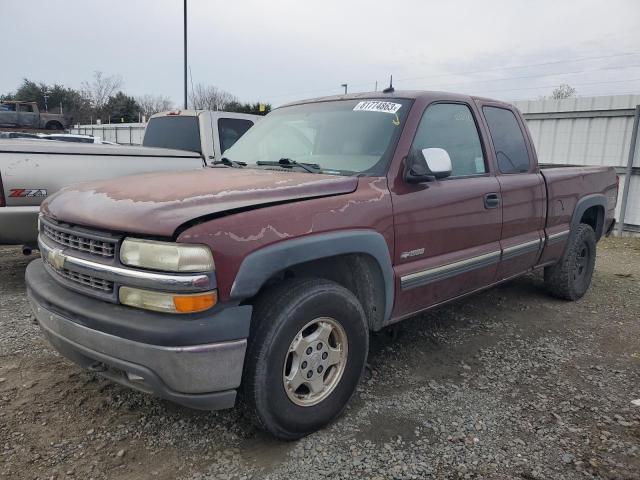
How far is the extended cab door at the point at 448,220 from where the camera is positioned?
3129mm

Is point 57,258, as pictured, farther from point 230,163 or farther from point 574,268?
point 574,268

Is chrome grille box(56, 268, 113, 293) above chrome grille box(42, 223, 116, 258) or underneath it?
underneath

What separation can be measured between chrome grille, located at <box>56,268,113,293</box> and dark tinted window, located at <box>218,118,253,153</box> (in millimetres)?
4245

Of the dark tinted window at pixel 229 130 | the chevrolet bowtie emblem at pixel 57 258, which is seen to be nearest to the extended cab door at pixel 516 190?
the chevrolet bowtie emblem at pixel 57 258

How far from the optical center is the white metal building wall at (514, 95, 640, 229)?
30.9 ft

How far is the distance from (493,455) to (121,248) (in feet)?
6.92

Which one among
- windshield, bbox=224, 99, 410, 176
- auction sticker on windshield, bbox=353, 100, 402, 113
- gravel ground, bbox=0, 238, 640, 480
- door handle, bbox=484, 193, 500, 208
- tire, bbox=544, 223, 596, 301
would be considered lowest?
gravel ground, bbox=0, 238, 640, 480

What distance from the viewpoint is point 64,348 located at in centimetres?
254

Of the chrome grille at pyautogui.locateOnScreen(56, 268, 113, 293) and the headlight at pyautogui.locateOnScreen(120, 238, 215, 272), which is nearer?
the headlight at pyautogui.locateOnScreen(120, 238, 215, 272)

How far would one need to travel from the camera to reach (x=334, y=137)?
11.3 ft

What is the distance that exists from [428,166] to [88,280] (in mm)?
2009

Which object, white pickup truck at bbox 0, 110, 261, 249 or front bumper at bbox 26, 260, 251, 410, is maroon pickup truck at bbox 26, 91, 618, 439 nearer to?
front bumper at bbox 26, 260, 251, 410

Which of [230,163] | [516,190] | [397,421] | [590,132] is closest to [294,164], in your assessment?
[230,163]

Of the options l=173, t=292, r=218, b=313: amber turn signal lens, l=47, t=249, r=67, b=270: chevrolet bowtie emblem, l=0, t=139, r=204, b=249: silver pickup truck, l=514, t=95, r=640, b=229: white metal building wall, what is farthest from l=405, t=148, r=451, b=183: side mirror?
l=514, t=95, r=640, b=229: white metal building wall
